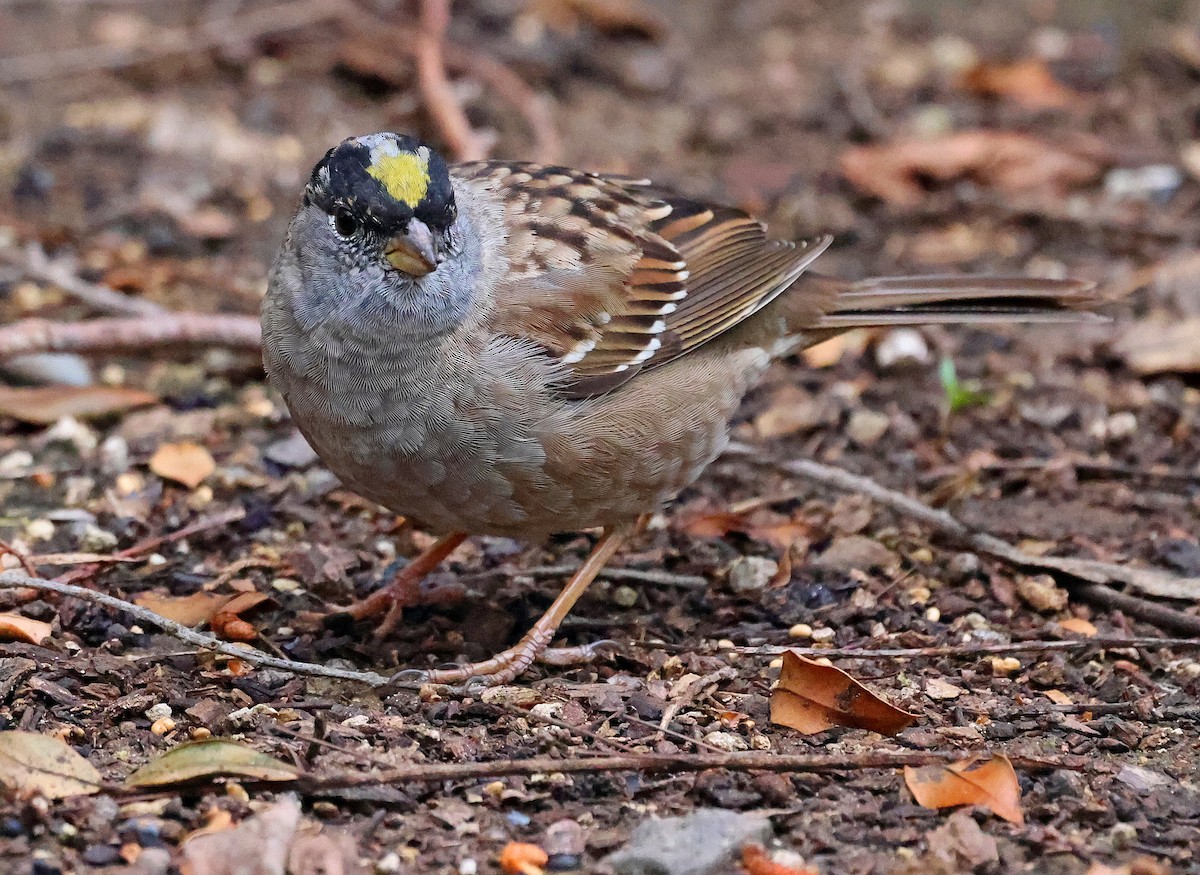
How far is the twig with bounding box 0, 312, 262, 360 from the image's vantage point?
4.65 m

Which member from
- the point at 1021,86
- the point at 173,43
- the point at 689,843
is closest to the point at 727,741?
the point at 689,843

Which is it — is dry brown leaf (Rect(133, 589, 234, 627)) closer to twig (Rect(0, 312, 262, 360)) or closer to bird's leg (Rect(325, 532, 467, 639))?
bird's leg (Rect(325, 532, 467, 639))

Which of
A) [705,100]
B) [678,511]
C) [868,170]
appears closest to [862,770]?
[678,511]

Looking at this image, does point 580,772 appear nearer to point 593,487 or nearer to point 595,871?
point 595,871

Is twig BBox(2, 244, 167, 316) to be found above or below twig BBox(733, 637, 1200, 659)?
above

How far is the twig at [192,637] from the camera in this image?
336 cm

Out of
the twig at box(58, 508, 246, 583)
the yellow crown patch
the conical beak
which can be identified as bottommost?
the twig at box(58, 508, 246, 583)

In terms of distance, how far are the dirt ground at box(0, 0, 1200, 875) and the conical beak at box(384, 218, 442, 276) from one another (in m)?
0.96

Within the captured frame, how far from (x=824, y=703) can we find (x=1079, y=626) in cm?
87

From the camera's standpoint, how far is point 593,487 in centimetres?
372

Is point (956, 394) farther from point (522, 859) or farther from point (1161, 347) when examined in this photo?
point (522, 859)

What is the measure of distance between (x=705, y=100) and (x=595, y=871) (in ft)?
16.2

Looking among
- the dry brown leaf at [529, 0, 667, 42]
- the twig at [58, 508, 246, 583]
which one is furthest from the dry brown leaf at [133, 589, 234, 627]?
the dry brown leaf at [529, 0, 667, 42]

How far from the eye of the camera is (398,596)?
3941 mm
